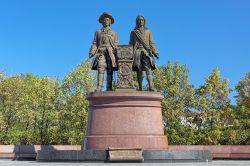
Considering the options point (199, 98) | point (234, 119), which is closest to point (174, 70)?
point (199, 98)

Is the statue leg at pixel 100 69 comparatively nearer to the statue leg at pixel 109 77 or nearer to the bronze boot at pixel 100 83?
the bronze boot at pixel 100 83

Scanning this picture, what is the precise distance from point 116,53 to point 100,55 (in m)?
0.69

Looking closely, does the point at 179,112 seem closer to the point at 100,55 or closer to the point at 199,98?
the point at 199,98

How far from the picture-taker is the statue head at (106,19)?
17.6 metres

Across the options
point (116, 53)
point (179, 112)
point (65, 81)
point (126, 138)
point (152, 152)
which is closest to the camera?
point (152, 152)

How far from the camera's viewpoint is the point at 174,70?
3756cm

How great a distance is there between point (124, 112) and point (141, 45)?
3163 millimetres

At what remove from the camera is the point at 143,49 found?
56.1 ft

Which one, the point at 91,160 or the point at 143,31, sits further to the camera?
the point at 143,31

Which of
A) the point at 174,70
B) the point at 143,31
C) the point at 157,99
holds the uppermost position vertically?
the point at 174,70

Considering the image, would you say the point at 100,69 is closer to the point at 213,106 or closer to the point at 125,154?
the point at 125,154

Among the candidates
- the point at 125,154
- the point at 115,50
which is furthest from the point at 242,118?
the point at 125,154

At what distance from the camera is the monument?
46.9 feet

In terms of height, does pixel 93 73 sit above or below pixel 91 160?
above
